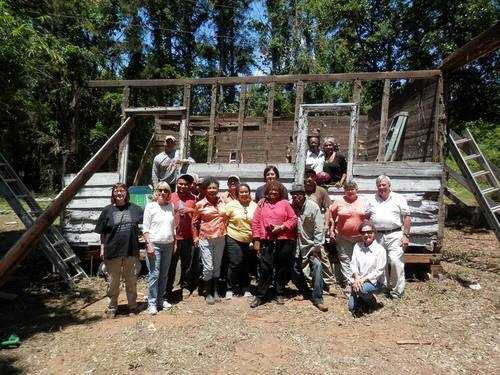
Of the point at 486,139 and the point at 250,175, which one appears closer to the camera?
the point at 250,175

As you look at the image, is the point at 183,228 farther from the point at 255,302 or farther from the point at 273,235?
the point at 255,302

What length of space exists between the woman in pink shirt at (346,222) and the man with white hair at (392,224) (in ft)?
0.82

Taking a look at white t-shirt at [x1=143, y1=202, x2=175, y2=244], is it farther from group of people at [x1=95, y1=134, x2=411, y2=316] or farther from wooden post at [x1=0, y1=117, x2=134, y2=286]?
wooden post at [x1=0, y1=117, x2=134, y2=286]

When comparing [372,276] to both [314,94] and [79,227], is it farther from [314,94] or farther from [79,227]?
[314,94]

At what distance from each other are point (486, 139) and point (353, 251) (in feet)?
79.2

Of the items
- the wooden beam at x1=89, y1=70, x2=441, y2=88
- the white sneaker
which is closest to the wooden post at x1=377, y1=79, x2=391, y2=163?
the wooden beam at x1=89, y1=70, x2=441, y2=88

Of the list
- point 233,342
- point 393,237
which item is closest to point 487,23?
point 393,237

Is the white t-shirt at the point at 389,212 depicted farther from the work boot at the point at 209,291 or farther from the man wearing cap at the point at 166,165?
the man wearing cap at the point at 166,165

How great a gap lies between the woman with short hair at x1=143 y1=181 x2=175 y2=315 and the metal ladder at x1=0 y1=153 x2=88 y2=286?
216 cm

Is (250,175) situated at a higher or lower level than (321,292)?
higher

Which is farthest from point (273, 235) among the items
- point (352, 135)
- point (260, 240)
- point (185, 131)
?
point (185, 131)

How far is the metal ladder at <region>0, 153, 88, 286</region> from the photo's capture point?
7.15 meters

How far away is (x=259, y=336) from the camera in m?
5.27

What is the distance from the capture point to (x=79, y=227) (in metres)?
8.09
